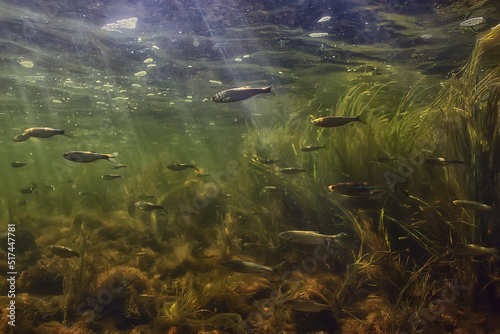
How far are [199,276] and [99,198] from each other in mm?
12468

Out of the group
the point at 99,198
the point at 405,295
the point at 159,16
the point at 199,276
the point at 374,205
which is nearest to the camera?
the point at 405,295

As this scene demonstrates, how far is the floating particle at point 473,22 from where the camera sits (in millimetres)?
8883

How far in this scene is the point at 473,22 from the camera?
29.9 feet

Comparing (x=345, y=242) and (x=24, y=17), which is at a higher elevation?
(x=24, y=17)

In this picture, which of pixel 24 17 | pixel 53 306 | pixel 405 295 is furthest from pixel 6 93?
pixel 405 295

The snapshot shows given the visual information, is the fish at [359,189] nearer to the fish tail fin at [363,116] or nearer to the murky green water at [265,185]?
the murky green water at [265,185]

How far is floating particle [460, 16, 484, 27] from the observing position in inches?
350

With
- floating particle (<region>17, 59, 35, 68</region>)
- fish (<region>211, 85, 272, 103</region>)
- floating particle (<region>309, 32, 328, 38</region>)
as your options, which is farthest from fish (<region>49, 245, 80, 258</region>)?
floating particle (<region>17, 59, 35, 68</region>)

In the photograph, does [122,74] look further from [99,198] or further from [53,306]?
[53,306]

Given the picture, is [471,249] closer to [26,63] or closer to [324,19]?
[324,19]

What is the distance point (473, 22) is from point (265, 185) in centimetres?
945

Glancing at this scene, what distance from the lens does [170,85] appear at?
16016mm

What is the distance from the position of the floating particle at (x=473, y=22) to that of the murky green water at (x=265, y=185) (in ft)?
0.77

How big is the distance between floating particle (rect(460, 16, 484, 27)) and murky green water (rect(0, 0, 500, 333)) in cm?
24
